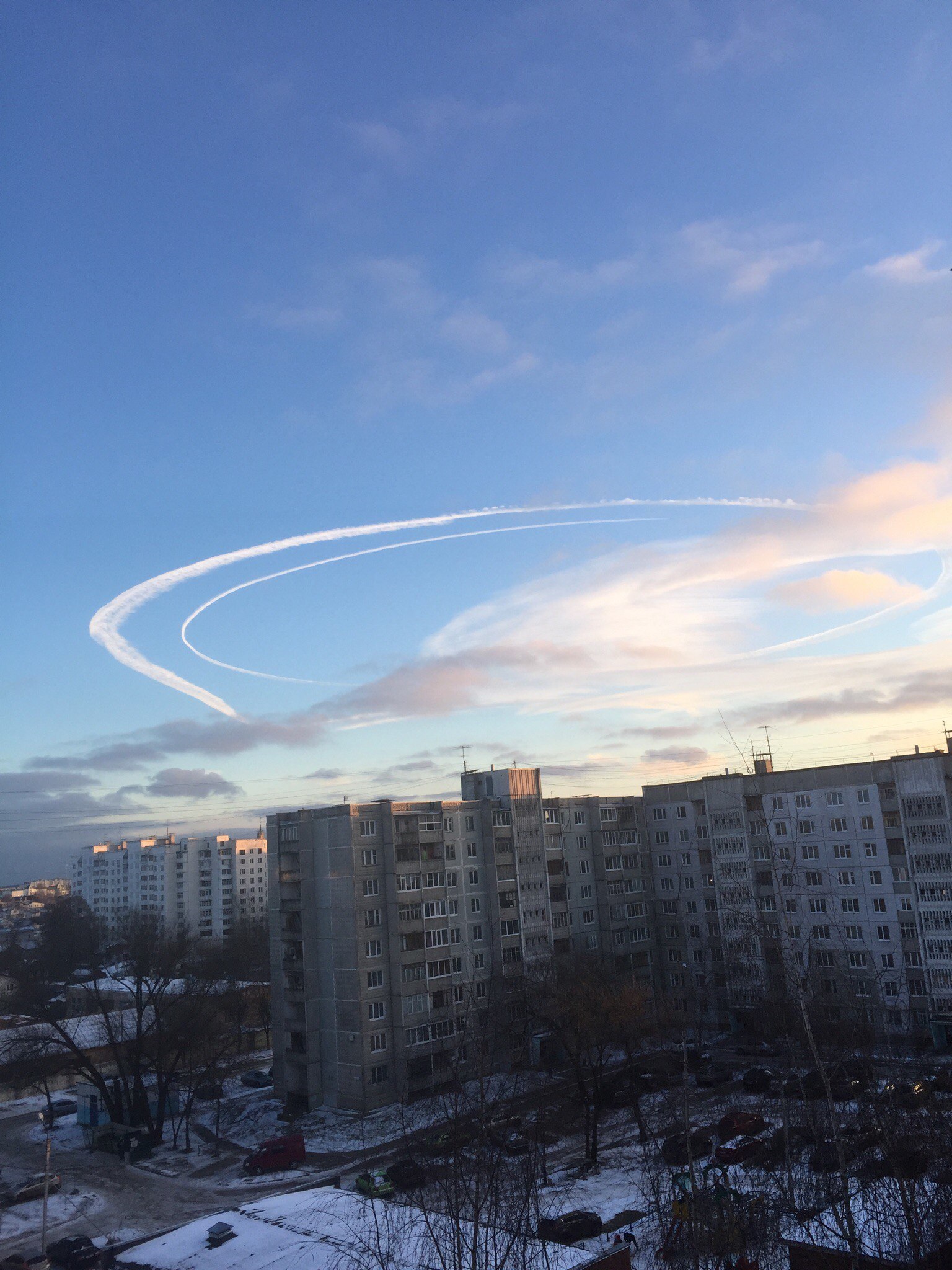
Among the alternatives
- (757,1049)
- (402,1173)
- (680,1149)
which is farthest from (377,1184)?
(757,1049)

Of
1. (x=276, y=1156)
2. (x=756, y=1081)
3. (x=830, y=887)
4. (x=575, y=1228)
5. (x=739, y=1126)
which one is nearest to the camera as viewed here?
(x=575, y=1228)

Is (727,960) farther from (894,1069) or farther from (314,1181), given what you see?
(894,1069)

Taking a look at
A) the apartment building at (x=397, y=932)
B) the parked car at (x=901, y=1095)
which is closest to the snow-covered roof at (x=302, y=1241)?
the parked car at (x=901, y=1095)

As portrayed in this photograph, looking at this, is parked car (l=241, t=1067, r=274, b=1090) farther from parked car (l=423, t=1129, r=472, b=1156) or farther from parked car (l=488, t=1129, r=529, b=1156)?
parked car (l=488, t=1129, r=529, b=1156)

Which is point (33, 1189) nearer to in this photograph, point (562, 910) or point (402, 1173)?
point (402, 1173)

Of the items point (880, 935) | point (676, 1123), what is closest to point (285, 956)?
point (676, 1123)

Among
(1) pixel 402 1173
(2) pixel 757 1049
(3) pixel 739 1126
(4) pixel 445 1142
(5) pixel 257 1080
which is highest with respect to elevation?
(4) pixel 445 1142
